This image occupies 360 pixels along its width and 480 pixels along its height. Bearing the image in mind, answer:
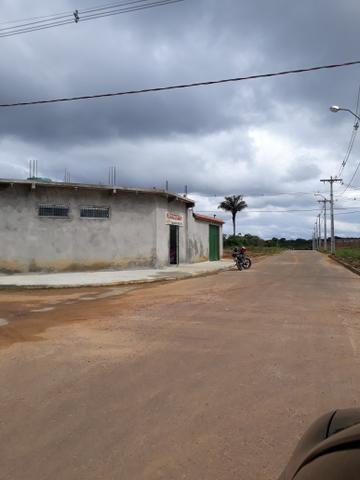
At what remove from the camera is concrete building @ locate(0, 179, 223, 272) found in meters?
19.7

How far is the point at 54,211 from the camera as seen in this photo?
2056cm

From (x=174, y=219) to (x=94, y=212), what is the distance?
5.78 m

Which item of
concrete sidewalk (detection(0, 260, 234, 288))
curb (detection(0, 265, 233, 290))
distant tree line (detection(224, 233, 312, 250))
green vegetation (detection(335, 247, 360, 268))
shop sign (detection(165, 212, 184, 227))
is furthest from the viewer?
distant tree line (detection(224, 233, 312, 250))

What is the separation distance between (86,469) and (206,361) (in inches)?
118

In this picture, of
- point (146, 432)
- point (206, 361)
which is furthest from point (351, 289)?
point (146, 432)

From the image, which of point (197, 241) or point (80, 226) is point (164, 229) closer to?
point (80, 226)

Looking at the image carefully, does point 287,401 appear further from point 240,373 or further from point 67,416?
point 67,416

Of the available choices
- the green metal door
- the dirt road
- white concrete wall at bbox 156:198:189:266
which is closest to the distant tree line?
the green metal door

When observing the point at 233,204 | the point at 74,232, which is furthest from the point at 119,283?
the point at 233,204

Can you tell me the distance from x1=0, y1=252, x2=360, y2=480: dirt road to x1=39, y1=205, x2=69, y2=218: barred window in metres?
10.7

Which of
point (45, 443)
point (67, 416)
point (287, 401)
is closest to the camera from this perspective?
point (45, 443)

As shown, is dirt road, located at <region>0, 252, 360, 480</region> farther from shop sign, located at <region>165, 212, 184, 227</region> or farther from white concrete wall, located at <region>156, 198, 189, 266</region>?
shop sign, located at <region>165, 212, 184, 227</region>

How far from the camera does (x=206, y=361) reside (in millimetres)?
6102

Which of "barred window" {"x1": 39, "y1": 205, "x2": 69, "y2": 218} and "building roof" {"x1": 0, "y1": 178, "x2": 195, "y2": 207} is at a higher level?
"building roof" {"x1": 0, "y1": 178, "x2": 195, "y2": 207}
